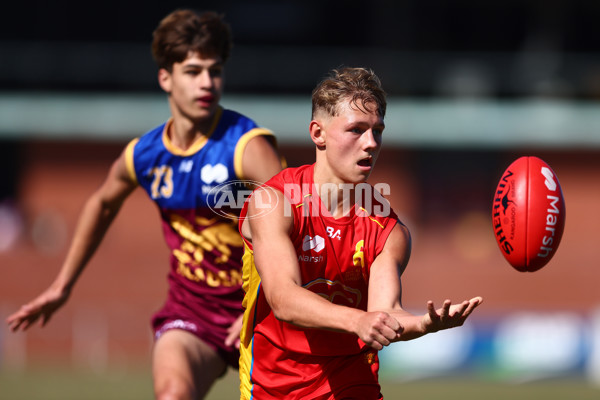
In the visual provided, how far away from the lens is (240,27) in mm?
25328

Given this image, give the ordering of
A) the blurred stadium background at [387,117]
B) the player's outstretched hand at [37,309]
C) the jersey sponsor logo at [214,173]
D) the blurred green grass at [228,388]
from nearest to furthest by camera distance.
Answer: the jersey sponsor logo at [214,173] < the player's outstretched hand at [37,309] < the blurred green grass at [228,388] < the blurred stadium background at [387,117]

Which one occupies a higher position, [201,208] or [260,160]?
[260,160]

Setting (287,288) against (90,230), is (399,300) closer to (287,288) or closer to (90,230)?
(287,288)

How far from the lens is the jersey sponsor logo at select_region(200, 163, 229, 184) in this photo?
5340mm

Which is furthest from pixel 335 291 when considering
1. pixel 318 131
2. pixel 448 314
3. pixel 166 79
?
pixel 166 79

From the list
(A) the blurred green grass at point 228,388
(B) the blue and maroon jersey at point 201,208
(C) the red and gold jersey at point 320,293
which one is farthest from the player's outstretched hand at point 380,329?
(A) the blurred green grass at point 228,388

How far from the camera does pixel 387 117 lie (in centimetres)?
2072

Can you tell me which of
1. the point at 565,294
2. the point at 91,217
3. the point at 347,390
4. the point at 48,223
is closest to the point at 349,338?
the point at 347,390

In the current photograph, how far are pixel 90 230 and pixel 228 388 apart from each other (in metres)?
7.87

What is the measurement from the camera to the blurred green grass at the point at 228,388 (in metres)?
11.6

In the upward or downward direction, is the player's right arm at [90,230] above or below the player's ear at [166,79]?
below

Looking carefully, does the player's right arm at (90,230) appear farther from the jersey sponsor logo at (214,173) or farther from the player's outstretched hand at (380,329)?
the player's outstretched hand at (380,329)

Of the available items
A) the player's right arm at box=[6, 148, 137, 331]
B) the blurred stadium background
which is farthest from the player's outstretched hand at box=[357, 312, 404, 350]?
the blurred stadium background

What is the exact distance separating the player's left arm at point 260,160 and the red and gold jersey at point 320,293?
33.6 inches
